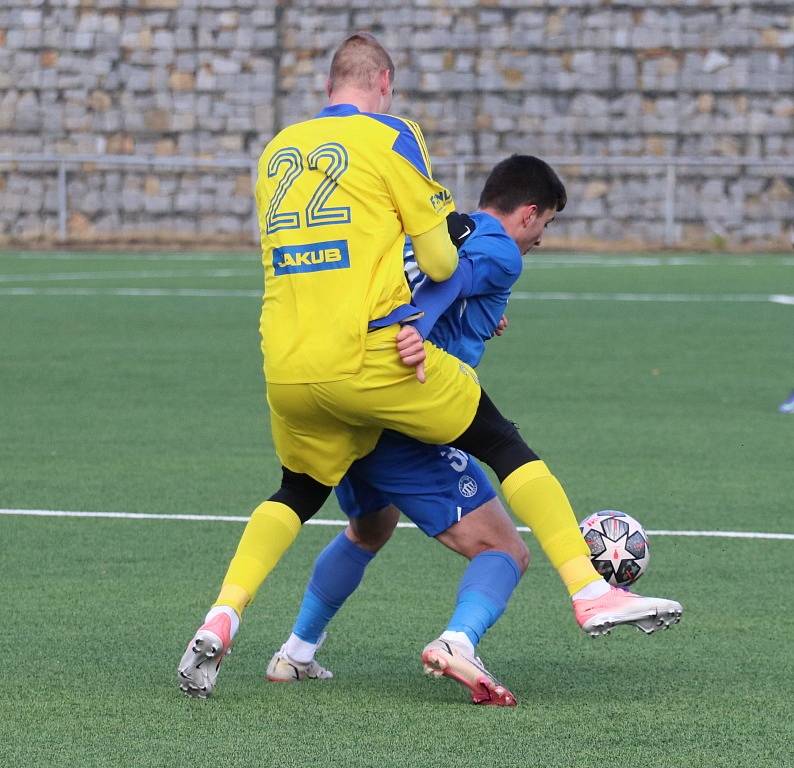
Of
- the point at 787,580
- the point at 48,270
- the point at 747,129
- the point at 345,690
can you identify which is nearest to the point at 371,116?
the point at 345,690

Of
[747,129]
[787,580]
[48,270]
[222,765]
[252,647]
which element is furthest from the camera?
[747,129]

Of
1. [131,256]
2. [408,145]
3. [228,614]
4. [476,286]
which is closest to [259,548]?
[228,614]

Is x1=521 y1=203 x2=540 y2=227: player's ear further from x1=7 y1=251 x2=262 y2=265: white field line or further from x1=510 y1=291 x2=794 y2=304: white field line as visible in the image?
x1=7 y1=251 x2=262 y2=265: white field line

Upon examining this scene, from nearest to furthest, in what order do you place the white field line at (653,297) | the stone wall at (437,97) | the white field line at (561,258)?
the white field line at (653,297), the white field line at (561,258), the stone wall at (437,97)

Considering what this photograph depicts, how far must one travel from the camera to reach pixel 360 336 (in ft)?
16.3

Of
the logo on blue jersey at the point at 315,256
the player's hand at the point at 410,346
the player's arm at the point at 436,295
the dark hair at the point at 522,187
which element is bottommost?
the player's hand at the point at 410,346

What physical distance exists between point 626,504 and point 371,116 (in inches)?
153

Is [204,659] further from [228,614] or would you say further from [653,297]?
[653,297]

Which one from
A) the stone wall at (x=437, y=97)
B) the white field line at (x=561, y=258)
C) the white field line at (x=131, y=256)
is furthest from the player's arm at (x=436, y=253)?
the stone wall at (x=437, y=97)

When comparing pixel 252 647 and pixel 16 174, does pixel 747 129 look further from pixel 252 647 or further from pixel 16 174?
pixel 252 647

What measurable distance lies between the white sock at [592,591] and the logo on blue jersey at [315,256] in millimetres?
1078

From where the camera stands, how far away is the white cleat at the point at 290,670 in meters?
5.46

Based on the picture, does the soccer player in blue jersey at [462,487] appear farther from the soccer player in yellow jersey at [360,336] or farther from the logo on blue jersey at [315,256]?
the logo on blue jersey at [315,256]

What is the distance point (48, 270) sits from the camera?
25.4 metres
